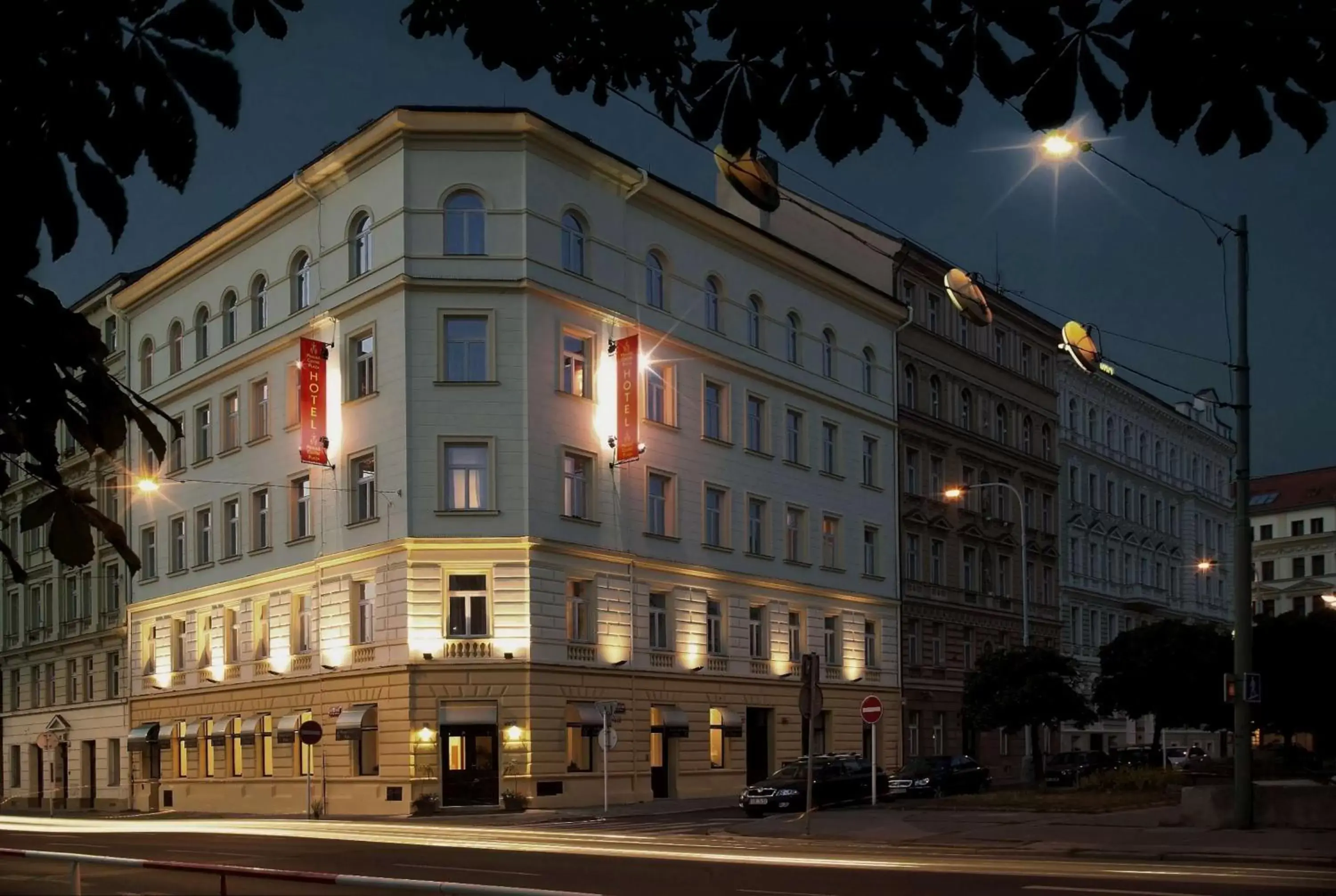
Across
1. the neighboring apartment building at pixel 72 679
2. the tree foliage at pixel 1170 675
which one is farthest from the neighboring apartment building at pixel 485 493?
the tree foliage at pixel 1170 675

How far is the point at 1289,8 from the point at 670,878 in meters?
16.2

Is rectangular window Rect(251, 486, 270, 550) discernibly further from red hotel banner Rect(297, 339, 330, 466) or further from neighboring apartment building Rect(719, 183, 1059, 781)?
neighboring apartment building Rect(719, 183, 1059, 781)

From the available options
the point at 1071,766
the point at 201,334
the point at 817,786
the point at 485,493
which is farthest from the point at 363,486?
the point at 1071,766

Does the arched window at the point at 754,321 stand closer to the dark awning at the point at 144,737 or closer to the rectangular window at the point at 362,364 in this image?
the rectangular window at the point at 362,364

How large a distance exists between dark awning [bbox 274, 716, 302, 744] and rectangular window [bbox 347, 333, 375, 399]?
30.0 feet

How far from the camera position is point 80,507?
5.47 metres

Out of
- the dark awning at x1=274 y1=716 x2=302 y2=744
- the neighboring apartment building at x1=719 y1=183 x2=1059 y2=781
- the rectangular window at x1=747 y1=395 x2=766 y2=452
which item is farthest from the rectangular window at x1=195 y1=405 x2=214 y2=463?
the neighboring apartment building at x1=719 y1=183 x2=1059 y2=781

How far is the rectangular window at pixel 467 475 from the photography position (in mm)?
41281

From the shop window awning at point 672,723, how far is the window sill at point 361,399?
39.4 feet

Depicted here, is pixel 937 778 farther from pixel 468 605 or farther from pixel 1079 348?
pixel 1079 348

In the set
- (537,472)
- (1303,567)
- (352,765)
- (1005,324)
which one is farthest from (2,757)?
(1303,567)

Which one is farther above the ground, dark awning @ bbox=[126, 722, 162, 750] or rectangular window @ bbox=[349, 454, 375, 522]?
rectangular window @ bbox=[349, 454, 375, 522]

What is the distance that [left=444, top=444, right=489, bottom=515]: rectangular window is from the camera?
4128cm

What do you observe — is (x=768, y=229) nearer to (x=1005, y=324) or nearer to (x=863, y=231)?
(x=863, y=231)
